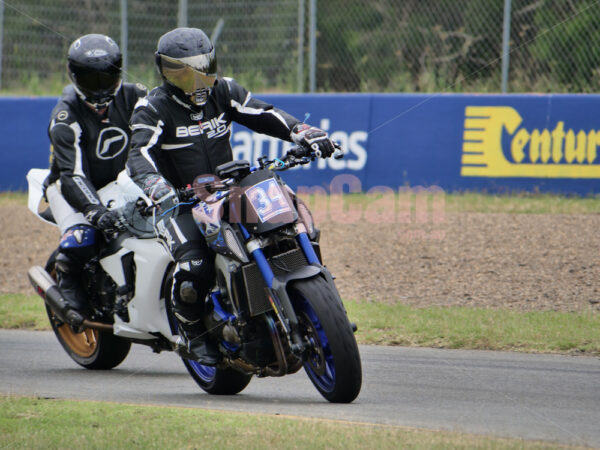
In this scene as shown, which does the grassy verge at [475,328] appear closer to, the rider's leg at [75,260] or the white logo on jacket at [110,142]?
the rider's leg at [75,260]

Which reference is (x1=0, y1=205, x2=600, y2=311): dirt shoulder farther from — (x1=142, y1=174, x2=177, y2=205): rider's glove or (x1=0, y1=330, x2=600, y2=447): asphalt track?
(x1=142, y1=174, x2=177, y2=205): rider's glove

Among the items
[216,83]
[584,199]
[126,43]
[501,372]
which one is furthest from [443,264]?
[126,43]

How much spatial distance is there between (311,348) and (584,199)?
753 centimetres

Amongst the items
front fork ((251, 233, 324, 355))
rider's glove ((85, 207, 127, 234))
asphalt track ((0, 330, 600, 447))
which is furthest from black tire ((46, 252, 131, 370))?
front fork ((251, 233, 324, 355))

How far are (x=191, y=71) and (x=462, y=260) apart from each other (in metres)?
5.04

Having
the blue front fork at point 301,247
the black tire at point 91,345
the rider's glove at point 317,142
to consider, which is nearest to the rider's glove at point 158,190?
the blue front fork at point 301,247

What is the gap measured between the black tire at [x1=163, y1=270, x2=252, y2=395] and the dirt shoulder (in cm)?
316

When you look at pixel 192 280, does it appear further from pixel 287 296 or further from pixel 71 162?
pixel 71 162

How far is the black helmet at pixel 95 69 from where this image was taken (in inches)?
267

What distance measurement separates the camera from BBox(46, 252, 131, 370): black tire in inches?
276

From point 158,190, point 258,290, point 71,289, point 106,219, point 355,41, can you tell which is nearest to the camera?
point 258,290

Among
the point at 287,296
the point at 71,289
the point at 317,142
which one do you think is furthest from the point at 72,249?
the point at 287,296

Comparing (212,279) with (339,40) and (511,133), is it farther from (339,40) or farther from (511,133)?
(339,40)

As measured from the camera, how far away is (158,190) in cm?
532
